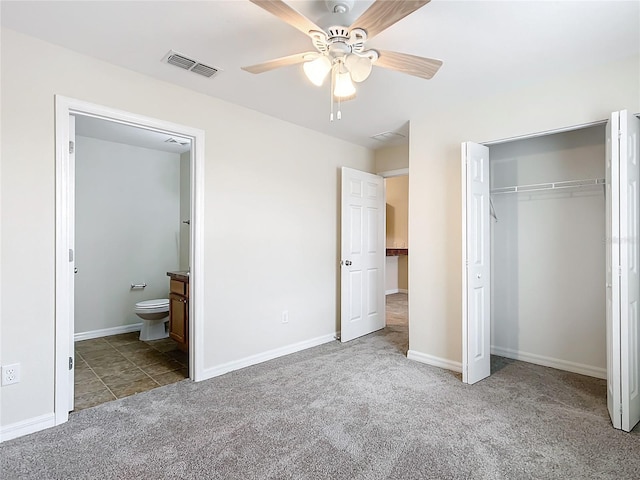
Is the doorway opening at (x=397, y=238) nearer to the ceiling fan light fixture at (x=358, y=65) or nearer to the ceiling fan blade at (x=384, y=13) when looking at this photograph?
the ceiling fan light fixture at (x=358, y=65)

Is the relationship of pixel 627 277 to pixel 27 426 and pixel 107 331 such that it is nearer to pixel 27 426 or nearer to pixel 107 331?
pixel 27 426

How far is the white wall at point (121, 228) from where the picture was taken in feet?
14.9

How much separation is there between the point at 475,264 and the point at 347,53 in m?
2.05

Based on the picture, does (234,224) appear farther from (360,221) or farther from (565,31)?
(565,31)

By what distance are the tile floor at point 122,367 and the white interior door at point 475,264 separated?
2479 millimetres

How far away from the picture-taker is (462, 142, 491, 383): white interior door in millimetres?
3020

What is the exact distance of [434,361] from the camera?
3.51 meters

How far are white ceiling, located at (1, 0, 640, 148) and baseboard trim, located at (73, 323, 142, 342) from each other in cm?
340

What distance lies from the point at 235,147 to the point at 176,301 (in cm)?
172

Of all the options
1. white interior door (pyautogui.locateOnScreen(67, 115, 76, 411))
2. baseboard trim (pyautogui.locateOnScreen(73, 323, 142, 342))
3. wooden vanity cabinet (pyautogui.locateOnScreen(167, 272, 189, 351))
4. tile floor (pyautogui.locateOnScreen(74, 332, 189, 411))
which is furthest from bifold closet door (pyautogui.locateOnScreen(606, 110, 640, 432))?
baseboard trim (pyautogui.locateOnScreen(73, 323, 142, 342))

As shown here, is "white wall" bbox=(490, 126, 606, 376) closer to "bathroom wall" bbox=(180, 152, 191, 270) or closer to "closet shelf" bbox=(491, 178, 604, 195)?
"closet shelf" bbox=(491, 178, 604, 195)

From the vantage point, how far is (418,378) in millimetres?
3152

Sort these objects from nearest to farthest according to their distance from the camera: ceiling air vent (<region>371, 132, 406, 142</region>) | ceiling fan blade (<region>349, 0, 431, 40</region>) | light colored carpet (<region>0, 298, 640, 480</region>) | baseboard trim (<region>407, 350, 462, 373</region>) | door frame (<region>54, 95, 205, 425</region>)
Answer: ceiling fan blade (<region>349, 0, 431, 40</region>)
light colored carpet (<region>0, 298, 640, 480</region>)
door frame (<region>54, 95, 205, 425</region>)
baseboard trim (<region>407, 350, 462, 373</region>)
ceiling air vent (<region>371, 132, 406, 142</region>)

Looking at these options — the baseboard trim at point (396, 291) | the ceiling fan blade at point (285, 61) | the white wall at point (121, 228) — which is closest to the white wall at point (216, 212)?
the ceiling fan blade at point (285, 61)
